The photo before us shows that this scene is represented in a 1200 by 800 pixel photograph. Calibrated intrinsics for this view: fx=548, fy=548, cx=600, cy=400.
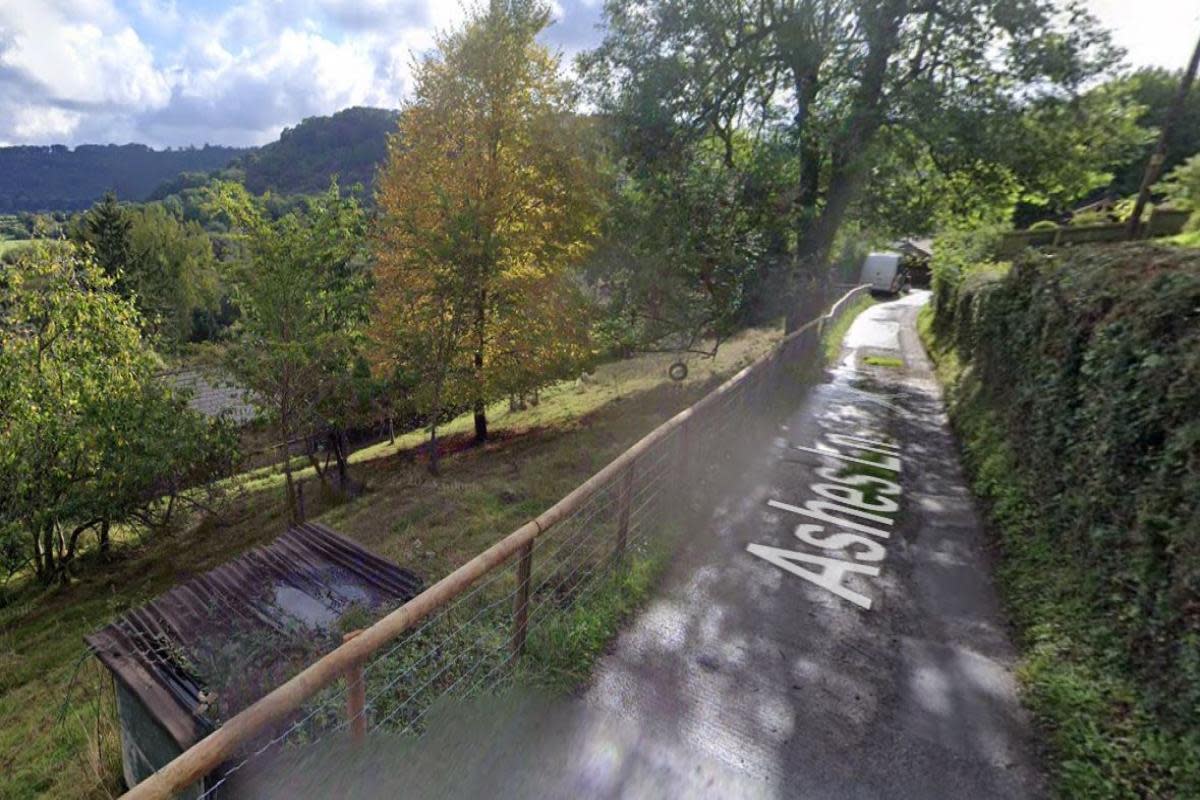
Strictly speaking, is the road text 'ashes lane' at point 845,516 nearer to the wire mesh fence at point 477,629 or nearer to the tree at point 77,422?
the wire mesh fence at point 477,629

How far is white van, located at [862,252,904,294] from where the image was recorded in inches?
1318

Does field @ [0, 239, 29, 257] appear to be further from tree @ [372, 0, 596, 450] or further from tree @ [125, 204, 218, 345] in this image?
tree @ [372, 0, 596, 450]

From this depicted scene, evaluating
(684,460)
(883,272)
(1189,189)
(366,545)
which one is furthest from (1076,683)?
(883,272)

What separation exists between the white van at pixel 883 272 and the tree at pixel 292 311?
32044mm

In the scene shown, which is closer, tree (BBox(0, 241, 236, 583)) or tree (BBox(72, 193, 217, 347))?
tree (BBox(0, 241, 236, 583))

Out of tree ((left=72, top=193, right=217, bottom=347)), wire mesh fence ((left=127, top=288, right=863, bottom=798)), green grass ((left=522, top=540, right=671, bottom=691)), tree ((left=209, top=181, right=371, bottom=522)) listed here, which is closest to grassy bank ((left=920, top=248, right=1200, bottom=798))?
green grass ((left=522, top=540, right=671, bottom=691))

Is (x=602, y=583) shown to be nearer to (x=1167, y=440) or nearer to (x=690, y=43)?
(x=1167, y=440)

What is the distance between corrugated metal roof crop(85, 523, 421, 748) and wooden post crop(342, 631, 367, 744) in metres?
0.89

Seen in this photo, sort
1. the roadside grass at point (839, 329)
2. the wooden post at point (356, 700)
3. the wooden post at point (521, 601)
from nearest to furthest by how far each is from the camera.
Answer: the wooden post at point (356, 700), the wooden post at point (521, 601), the roadside grass at point (839, 329)

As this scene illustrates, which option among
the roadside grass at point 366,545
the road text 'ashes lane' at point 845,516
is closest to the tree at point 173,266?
the roadside grass at point 366,545

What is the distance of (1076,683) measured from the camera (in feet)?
11.2

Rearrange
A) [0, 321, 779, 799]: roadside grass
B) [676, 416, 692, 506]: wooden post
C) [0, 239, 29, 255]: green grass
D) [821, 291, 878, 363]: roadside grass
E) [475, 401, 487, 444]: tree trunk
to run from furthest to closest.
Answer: [0, 239, 29, 255]: green grass → [821, 291, 878, 363]: roadside grass → [475, 401, 487, 444]: tree trunk → [676, 416, 692, 506]: wooden post → [0, 321, 779, 799]: roadside grass

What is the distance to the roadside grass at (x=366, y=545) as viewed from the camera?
4188 mm

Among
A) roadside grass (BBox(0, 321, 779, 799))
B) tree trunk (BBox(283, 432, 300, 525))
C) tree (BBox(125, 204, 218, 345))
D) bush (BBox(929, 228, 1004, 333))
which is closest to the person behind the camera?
roadside grass (BBox(0, 321, 779, 799))
